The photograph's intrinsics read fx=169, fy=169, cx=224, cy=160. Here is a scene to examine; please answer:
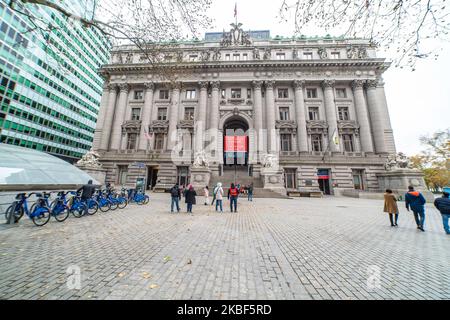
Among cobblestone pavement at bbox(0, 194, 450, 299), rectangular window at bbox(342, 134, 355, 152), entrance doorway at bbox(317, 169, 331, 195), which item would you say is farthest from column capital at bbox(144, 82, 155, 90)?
rectangular window at bbox(342, 134, 355, 152)

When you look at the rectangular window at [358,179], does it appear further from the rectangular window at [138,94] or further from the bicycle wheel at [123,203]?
the rectangular window at [138,94]

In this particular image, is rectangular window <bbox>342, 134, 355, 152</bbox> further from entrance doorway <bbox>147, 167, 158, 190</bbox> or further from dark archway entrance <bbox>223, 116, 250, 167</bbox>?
entrance doorway <bbox>147, 167, 158, 190</bbox>

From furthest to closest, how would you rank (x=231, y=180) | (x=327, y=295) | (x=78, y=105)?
(x=78, y=105)
(x=231, y=180)
(x=327, y=295)

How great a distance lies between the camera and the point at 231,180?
23500 millimetres

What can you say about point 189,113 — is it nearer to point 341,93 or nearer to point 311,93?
point 311,93

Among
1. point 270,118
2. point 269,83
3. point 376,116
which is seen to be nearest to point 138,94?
point 269,83

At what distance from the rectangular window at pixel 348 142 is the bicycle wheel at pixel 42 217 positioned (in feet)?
108

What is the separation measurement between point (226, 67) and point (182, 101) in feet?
32.1

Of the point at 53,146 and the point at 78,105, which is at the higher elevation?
the point at 78,105

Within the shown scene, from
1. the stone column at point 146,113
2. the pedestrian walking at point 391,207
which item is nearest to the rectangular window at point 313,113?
the pedestrian walking at point 391,207

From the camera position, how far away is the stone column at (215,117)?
89.3 feet
